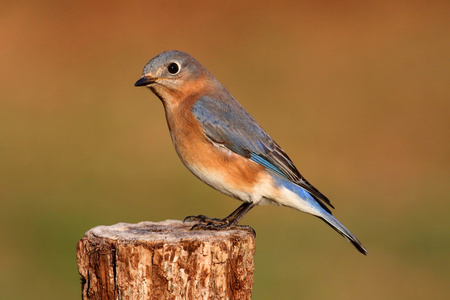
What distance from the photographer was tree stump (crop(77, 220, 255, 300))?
20.3ft

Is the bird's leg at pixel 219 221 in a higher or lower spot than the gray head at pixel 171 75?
lower

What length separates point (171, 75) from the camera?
26.5 ft

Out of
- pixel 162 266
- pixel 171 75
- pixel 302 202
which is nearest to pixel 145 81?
pixel 171 75

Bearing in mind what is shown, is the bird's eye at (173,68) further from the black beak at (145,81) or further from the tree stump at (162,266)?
the tree stump at (162,266)

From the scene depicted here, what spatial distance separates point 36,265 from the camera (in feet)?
41.4

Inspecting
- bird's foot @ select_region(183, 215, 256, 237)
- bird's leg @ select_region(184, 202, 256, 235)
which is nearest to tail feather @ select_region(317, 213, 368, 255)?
bird's leg @ select_region(184, 202, 256, 235)

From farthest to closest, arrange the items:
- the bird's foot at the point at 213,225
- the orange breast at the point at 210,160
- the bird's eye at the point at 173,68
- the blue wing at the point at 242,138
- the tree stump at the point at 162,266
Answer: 1. the bird's eye at the point at 173,68
2. the blue wing at the point at 242,138
3. the orange breast at the point at 210,160
4. the bird's foot at the point at 213,225
5. the tree stump at the point at 162,266

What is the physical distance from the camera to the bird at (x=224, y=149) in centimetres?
780

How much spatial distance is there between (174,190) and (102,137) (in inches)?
119

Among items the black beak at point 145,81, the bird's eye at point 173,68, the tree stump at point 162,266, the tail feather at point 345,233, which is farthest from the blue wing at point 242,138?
the tree stump at point 162,266

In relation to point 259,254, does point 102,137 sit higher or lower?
higher

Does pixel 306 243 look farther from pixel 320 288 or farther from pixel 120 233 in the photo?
pixel 120 233

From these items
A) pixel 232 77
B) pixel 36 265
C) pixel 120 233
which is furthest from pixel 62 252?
pixel 232 77

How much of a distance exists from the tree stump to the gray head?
75.6 inches
